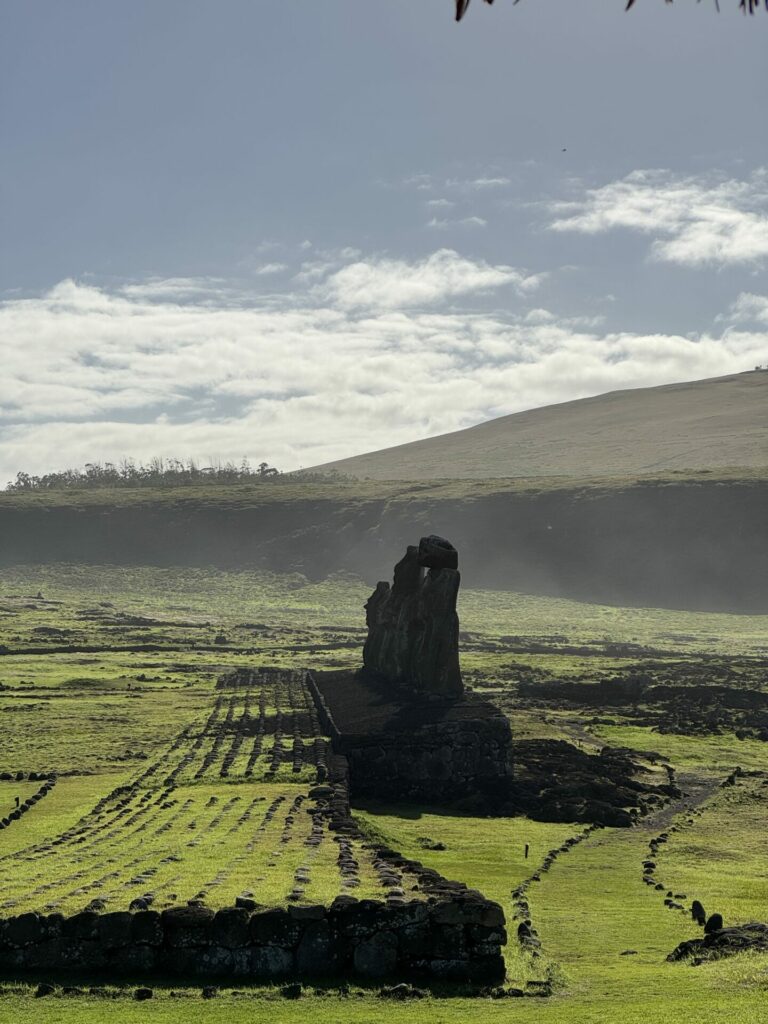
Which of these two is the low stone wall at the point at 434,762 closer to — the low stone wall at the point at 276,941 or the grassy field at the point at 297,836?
the grassy field at the point at 297,836

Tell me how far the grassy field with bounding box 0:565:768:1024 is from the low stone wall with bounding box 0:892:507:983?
19.0 inches

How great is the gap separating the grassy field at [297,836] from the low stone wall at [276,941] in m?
0.48

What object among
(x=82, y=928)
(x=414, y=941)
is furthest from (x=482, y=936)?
(x=82, y=928)

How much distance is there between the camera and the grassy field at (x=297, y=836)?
1697 centimetres

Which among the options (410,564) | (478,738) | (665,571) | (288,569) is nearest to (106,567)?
(288,569)

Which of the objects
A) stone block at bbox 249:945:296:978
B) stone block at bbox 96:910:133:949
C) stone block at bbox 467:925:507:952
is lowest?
stone block at bbox 249:945:296:978

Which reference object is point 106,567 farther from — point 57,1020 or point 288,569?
point 57,1020

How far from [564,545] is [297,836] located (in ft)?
532

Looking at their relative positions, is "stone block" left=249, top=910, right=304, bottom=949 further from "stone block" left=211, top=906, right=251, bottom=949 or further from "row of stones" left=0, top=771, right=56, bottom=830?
"row of stones" left=0, top=771, right=56, bottom=830

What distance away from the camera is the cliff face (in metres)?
174

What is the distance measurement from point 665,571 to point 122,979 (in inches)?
6480

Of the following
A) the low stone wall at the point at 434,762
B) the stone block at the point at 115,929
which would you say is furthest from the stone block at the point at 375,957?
the low stone wall at the point at 434,762

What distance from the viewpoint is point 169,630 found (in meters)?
125

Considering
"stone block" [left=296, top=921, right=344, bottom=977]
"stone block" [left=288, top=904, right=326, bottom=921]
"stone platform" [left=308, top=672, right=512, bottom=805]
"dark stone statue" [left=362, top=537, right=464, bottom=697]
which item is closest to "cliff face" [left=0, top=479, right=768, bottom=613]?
"dark stone statue" [left=362, top=537, right=464, bottom=697]
